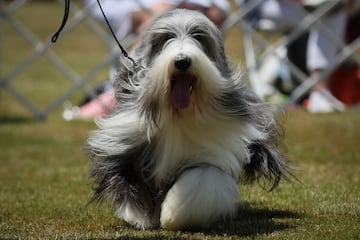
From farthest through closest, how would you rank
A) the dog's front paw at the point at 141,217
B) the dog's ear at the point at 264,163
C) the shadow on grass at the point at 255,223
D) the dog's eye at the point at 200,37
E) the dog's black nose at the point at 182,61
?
Answer: the dog's ear at the point at 264,163 → the dog's front paw at the point at 141,217 → the shadow on grass at the point at 255,223 → the dog's eye at the point at 200,37 → the dog's black nose at the point at 182,61

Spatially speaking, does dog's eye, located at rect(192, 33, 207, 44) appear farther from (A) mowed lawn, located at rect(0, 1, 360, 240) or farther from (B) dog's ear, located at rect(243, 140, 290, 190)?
(A) mowed lawn, located at rect(0, 1, 360, 240)

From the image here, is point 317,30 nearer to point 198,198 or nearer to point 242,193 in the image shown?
point 242,193

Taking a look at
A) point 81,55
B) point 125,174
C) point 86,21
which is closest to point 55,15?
point 81,55

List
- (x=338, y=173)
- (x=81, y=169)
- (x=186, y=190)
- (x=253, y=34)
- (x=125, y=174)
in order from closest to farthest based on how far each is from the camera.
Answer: (x=186, y=190) → (x=125, y=174) → (x=338, y=173) → (x=81, y=169) → (x=253, y=34)

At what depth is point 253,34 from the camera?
10945mm

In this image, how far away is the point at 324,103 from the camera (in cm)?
1092

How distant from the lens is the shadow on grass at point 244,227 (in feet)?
14.6

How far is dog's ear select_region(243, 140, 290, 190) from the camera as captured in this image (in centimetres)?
486

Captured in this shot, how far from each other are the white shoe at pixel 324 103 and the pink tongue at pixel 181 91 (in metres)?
6.54

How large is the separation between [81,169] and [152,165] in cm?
309

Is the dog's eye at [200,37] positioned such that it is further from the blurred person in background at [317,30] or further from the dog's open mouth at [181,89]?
the blurred person in background at [317,30]

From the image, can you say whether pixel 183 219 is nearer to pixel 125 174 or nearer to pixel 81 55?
pixel 125 174

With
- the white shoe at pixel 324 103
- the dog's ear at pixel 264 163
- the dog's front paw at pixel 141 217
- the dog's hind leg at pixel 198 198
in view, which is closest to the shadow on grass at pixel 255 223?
the dog's hind leg at pixel 198 198

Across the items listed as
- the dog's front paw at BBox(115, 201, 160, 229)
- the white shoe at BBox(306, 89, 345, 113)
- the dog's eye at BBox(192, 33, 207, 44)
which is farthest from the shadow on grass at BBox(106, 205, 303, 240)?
the white shoe at BBox(306, 89, 345, 113)
